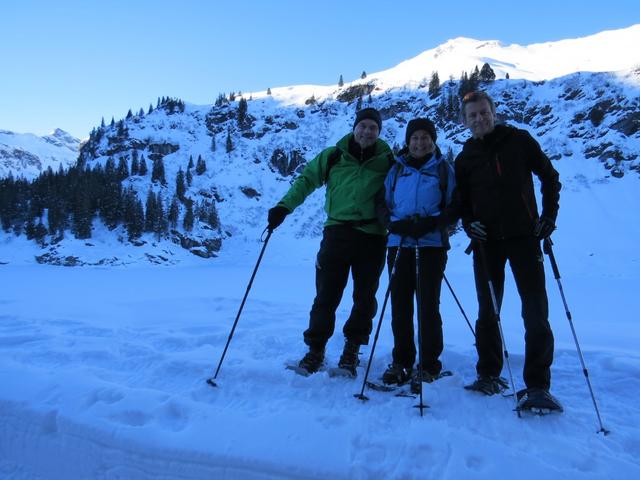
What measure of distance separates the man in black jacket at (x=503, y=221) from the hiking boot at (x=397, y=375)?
0.50m

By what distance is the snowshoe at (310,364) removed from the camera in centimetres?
342

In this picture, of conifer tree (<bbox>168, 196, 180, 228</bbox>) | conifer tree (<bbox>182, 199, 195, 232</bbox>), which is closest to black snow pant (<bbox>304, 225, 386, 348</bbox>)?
conifer tree (<bbox>182, 199, 195, 232</bbox>)

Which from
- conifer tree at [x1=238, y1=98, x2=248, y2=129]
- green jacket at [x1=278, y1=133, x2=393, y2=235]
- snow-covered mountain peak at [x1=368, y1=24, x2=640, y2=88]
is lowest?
green jacket at [x1=278, y1=133, x2=393, y2=235]

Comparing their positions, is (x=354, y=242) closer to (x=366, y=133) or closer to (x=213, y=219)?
(x=366, y=133)

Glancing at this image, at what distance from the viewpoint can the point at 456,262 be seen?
30000 mm

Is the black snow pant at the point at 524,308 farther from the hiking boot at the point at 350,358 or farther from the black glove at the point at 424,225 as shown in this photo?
the hiking boot at the point at 350,358

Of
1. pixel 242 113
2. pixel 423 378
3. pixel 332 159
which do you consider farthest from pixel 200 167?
pixel 423 378

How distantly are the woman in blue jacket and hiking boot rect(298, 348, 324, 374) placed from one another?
59 centimetres

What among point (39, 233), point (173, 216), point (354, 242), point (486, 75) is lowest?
point (39, 233)

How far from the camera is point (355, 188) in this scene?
3.67 meters

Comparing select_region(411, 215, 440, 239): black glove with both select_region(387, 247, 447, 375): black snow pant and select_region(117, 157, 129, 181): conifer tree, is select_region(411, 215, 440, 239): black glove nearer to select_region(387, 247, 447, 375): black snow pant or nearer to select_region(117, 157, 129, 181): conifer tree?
select_region(387, 247, 447, 375): black snow pant

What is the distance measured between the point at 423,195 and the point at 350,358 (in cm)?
152

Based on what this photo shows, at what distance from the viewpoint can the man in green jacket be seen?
365 cm

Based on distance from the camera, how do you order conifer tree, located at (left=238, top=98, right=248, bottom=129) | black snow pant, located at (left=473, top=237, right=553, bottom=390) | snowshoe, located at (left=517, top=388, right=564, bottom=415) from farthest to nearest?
conifer tree, located at (left=238, top=98, right=248, bottom=129) → black snow pant, located at (left=473, top=237, right=553, bottom=390) → snowshoe, located at (left=517, top=388, right=564, bottom=415)
